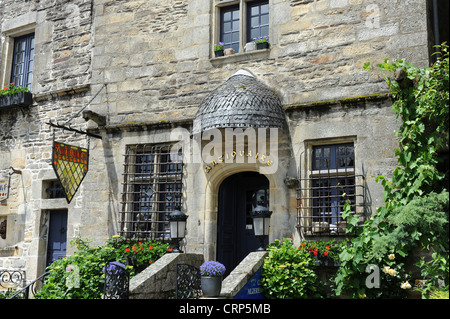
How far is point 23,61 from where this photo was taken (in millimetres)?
12031

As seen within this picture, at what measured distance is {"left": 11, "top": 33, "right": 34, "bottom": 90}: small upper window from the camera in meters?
11.9

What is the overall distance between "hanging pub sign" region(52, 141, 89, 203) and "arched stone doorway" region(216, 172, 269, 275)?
2481 mm

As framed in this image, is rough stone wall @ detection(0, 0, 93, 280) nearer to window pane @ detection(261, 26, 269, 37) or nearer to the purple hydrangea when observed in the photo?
window pane @ detection(261, 26, 269, 37)

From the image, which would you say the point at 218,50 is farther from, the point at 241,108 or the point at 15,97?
the point at 15,97

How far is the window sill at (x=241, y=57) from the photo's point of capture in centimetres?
908

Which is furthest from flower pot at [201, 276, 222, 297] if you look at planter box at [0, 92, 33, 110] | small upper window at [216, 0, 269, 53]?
planter box at [0, 92, 33, 110]

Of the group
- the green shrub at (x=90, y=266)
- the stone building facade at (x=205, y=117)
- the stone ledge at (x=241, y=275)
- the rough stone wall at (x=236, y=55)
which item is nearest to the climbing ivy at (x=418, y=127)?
the stone building facade at (x=205, y=117)

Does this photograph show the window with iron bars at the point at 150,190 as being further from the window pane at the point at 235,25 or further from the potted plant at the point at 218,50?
the window pane at the point at 235,25

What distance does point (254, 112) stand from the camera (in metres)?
8.26

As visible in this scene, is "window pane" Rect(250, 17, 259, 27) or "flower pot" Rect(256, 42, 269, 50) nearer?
"flower pot" Rect(256, 42, 269, 50)
